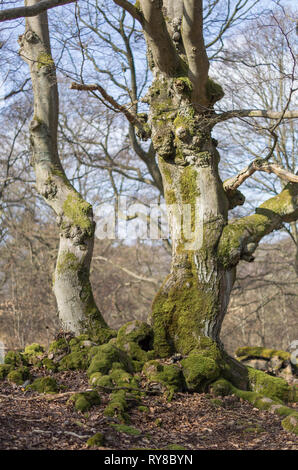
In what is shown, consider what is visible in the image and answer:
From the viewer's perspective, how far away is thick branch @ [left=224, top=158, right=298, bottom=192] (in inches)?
246

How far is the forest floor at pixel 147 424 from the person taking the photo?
149 inches

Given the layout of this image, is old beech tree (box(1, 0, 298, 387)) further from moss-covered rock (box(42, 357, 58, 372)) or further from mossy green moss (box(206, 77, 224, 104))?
moss-covered rock (box(42, 357, 58, 372))

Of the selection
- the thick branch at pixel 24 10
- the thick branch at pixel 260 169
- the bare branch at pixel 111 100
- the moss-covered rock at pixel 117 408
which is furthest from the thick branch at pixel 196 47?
the moss-covered rock at pixel 117 408

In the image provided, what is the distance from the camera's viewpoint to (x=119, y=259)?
19969 mm

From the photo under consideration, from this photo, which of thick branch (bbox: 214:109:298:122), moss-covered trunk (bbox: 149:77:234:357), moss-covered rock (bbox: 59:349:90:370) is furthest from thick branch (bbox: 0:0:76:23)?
moss-covered rock (bbox: 59:349:90:370)

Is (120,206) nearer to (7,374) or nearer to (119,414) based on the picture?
(7,374)

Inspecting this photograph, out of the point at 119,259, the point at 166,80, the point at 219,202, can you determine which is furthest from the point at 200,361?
the point at 119,259

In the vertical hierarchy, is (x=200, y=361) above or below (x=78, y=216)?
below

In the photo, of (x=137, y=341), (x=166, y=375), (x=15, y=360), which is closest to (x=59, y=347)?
(x=15, y=360)

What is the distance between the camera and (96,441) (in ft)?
12.0

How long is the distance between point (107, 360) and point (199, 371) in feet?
3.70

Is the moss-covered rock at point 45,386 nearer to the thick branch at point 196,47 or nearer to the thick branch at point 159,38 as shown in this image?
the thick branch at point 196,47

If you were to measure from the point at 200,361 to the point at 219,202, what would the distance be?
7.24 feet

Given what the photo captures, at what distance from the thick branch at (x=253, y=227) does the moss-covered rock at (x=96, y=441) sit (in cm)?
321
